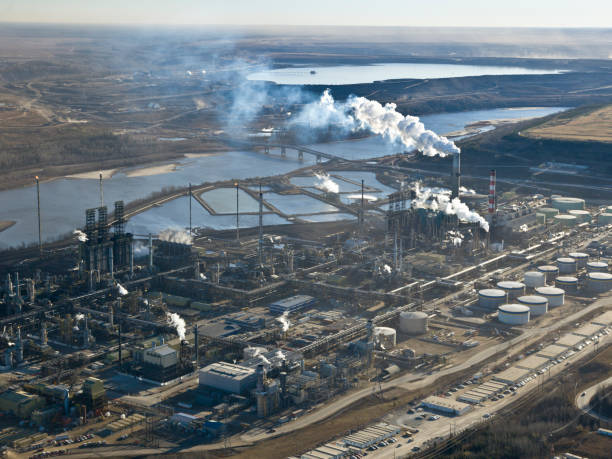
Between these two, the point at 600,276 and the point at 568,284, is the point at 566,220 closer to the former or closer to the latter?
the point at 600,276

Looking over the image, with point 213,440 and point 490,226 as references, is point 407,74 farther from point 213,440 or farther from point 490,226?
point 213,440

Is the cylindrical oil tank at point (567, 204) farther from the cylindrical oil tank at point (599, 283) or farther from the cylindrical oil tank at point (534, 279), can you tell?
the cylindrical oil tank at point (534, 279)

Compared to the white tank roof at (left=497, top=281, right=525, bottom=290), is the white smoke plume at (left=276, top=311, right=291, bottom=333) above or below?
below

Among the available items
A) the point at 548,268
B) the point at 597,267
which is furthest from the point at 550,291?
the point at 597,267

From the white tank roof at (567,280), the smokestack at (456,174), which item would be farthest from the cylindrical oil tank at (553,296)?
the smokestack at (456,174)

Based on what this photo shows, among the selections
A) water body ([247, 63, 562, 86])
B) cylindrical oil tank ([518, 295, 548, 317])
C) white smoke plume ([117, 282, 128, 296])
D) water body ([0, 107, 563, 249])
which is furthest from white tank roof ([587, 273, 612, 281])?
water body ([247, 63, 562, 86])

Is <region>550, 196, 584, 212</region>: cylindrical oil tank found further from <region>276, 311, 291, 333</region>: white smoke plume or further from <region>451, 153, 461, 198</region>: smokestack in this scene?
<region>276, 311, 291, 333</region>: white smoke plume

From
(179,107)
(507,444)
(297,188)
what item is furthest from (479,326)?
(179,107)
